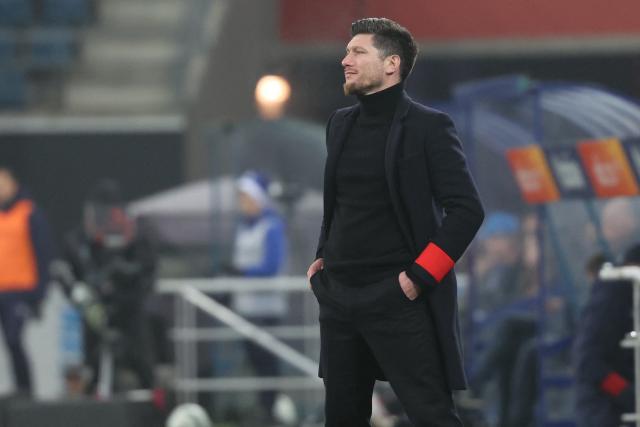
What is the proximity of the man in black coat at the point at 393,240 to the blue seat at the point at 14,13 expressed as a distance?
1581cm

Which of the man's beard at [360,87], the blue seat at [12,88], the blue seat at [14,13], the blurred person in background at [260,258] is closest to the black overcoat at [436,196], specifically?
the man's beard at [360,87]

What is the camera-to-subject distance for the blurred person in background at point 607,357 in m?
7.74

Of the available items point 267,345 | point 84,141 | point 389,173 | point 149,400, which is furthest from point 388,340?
point 84,141

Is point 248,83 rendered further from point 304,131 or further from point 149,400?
point 149,400

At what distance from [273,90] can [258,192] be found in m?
2.38

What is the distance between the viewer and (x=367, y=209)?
223 inches

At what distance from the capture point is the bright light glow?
1489 cm

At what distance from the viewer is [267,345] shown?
12742mm

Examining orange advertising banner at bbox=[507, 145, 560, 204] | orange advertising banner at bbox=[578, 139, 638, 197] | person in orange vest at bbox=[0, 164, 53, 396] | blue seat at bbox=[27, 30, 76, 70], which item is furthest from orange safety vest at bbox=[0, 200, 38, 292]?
orange advertising banner at bbox=[578, 139, 638, 197]

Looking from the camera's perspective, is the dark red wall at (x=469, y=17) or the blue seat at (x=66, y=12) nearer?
the dark red wall at (x=469, y=17)

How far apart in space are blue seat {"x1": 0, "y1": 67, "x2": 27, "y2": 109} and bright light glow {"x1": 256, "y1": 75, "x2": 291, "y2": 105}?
19.4 ft

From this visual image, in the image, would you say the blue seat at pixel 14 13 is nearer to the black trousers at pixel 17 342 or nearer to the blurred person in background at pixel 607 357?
the black trousers at pixel 17 342

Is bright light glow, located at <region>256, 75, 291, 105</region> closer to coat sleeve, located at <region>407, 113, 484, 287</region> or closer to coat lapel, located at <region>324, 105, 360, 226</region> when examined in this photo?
coat lapel, located at <region>324, 105, 360, 226</region>

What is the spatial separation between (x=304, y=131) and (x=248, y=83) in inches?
177
